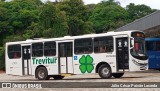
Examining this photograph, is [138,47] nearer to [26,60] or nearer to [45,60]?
[45,60]

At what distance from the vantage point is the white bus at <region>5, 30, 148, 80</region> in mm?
23719

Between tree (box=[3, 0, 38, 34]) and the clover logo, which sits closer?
the clover logo

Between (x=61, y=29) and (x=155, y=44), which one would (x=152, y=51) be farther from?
(x=61, y=29)

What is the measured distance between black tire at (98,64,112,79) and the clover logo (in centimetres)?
66

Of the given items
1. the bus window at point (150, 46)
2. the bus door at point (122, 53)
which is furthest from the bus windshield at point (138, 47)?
the bus window at point (150, 46)

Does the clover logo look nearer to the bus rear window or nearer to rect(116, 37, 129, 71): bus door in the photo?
rect(116, 37, 129, 71): bus door

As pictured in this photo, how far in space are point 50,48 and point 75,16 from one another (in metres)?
35.0

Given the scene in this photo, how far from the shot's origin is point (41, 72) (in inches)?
1077

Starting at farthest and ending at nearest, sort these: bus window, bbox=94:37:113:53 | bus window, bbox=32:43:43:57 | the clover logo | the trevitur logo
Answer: bus window, bbox=32:43:43:57
the trevitur logo
the clover logo
bus window, bbox=94:37:113:53

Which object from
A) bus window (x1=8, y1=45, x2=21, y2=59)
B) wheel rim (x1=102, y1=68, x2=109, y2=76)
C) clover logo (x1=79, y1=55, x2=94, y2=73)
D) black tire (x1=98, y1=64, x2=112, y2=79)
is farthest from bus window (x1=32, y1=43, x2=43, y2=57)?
wheel rim (x1=102, y1=68, x2=109, y2=76)

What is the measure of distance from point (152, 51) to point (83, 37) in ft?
27.2

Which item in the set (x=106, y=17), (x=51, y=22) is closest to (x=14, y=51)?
(x=51, y=22)

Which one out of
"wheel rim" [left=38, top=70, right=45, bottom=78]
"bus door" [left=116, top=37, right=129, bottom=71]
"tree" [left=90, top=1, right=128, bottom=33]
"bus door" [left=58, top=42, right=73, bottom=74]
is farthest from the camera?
"tree" [left=90, top=1, right=128, bottom=33]

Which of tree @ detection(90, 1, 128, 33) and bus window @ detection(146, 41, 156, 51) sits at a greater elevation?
tree @ detection(90, 1, 128, 33)
